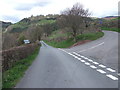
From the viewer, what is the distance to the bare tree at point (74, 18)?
41.7m

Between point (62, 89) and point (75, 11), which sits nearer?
point (62, 89)

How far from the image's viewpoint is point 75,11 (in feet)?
145

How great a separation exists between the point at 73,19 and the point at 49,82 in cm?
3518

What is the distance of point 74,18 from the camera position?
41531mm

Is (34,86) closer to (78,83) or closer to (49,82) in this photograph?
(49,82)

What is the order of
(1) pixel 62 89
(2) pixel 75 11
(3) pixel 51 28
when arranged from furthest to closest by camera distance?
(3) pixel 51 28 < (2) pixel 75 11 < (1) pixel 62 89

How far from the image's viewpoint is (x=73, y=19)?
4156 cm

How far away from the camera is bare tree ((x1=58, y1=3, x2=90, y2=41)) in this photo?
41719mm

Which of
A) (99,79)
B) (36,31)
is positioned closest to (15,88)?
(99,79)

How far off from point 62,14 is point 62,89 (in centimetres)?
4032

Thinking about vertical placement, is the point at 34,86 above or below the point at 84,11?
below

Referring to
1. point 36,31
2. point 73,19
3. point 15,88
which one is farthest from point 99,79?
point 36,31

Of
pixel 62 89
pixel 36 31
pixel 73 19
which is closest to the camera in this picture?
pixel 62 89

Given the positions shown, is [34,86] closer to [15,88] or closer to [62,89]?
[15,88]
